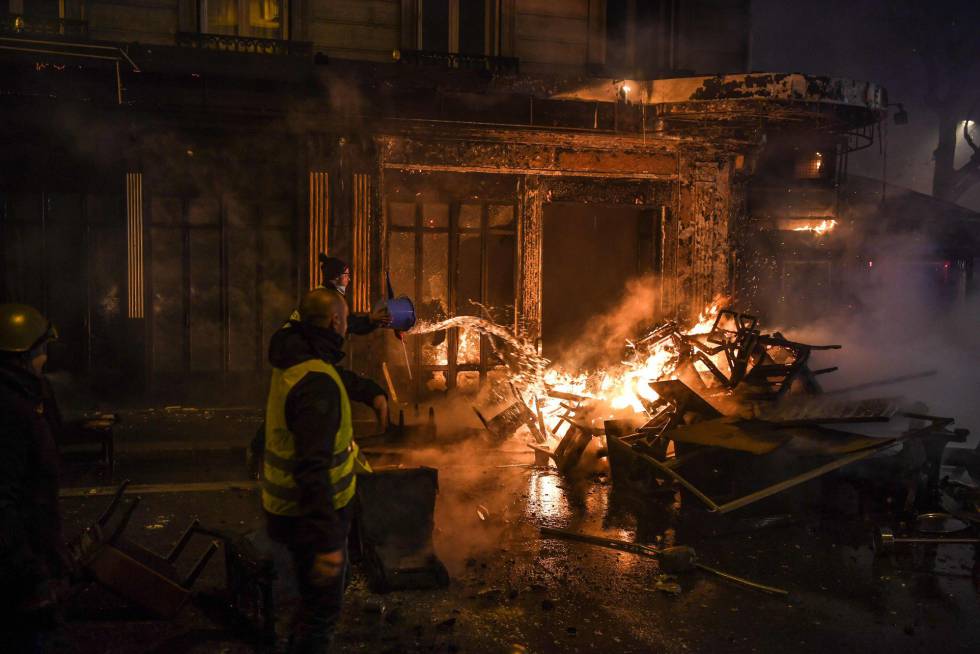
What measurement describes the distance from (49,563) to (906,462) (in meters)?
7.22

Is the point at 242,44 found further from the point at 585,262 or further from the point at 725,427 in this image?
the point at 725,427

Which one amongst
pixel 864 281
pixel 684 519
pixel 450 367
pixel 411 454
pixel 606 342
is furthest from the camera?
pixel 864 281

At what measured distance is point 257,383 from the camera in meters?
11.6

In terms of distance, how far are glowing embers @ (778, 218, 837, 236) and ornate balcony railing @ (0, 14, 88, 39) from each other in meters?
12.4

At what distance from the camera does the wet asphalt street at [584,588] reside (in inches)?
196

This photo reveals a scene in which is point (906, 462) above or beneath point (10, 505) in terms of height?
beneath

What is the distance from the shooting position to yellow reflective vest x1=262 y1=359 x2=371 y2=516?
3.95 meters

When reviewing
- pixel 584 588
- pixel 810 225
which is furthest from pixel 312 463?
pixel 810 225

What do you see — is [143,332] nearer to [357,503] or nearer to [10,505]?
[357,503]

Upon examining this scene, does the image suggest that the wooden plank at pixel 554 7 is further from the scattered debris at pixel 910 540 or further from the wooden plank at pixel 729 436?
the scattered debris at pixel 910 540

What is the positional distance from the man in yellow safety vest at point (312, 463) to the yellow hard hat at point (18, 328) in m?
1.10

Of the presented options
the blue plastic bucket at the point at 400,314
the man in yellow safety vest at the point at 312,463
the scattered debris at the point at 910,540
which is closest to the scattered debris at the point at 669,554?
the scattered debris at the point at 910,540

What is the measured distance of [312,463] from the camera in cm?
380

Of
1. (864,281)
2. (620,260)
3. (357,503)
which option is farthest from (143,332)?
(864,281)
